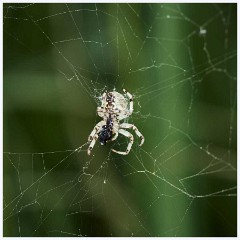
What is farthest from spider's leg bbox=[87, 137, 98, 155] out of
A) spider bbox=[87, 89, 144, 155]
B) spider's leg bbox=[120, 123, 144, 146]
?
spider's leg bbox=[120, 123, 144, 146]

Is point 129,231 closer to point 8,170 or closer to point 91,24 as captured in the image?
point 8,170

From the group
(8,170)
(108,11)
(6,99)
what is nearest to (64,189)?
(8,170)

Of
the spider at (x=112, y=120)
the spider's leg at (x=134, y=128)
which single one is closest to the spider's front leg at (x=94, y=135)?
the spider at (x=112, y=120)

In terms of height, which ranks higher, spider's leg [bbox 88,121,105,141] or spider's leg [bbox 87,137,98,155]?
spider's leg [bbox 88,121,105,141]

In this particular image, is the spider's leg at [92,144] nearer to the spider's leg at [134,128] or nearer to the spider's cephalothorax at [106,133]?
the spider's cephalothorax at [106,133]

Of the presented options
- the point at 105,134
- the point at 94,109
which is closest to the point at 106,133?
the point at 105,134

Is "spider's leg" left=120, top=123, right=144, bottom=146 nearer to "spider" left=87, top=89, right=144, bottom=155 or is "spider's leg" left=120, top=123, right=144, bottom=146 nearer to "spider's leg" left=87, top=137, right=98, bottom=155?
"spider" left=87, top=89, right=144, bottom=155

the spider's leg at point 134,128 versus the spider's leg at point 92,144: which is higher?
the spider's leg at point 134,128
